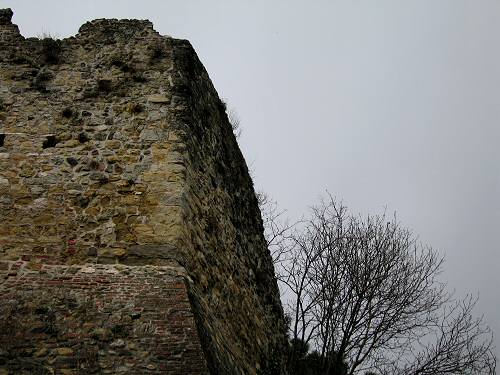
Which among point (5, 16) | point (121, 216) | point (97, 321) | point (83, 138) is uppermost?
point (5, 16)

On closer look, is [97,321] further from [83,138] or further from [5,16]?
[5,16]

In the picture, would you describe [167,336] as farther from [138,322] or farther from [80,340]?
[80,340]

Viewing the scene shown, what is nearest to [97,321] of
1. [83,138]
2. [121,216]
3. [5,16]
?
[121,216]

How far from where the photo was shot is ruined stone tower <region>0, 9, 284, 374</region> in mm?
4844

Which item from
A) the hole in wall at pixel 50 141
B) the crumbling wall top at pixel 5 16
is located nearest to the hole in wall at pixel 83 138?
the hole in wall at pixel 50 141

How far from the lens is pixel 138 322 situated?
4941mm

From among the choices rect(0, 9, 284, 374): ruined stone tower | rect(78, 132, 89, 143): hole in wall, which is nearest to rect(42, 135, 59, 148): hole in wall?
rect(0, 9, 284, 374): ruined stone tower

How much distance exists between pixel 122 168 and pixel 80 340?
7.08 feet

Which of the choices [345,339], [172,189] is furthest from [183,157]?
[345,339]

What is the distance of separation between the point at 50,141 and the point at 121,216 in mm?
1409

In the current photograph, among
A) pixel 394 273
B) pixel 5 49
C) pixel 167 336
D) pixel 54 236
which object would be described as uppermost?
pixel 5 49

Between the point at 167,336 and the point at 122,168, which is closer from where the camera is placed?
the point at 167,336

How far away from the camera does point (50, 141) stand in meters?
6.62

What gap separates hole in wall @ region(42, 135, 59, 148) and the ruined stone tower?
0.01 metres
